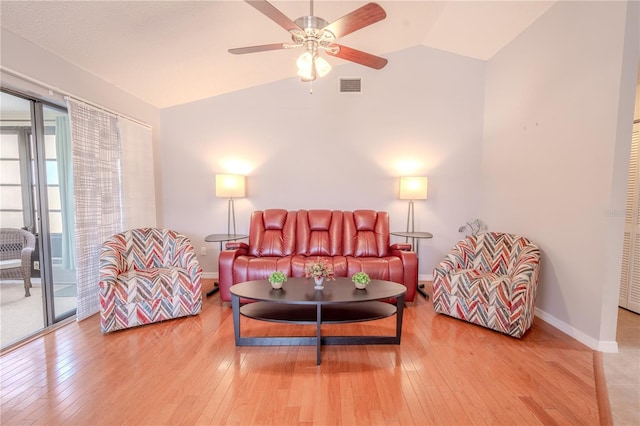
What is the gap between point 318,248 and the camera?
400cm

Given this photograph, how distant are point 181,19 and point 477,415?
3726mm

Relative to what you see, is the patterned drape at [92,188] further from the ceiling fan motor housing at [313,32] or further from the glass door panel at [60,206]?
the ceiling fan motor housing at [313,32]

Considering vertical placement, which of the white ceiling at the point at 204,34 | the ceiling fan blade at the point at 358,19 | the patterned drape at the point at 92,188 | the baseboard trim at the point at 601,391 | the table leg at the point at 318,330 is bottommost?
the baseboard trim at the point at 601,391

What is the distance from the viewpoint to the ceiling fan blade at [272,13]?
1902 millimetres

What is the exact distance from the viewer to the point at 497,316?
2895 millimetres

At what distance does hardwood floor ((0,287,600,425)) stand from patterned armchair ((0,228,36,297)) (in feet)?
2.54

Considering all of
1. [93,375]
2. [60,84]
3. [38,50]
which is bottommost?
[93,375]

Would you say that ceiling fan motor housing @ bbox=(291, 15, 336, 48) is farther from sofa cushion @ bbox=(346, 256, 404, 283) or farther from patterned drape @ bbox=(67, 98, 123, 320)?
patterned drape @ bbox=(67, 98, 123, 320)

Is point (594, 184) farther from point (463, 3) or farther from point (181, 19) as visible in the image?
point (181, 19)

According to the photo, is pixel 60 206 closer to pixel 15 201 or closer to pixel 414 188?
pixel 15 201

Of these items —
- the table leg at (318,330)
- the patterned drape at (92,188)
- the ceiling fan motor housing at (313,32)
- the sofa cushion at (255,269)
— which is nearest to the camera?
the ceiling fan motor housing at (313,32)

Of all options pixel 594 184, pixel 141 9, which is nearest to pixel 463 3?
pixel 594 184

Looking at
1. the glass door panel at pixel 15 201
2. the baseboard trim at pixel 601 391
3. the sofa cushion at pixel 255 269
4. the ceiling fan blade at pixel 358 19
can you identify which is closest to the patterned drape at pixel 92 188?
the glass door panel at pixel 15 201

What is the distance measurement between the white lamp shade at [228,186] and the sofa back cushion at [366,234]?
1471mm
